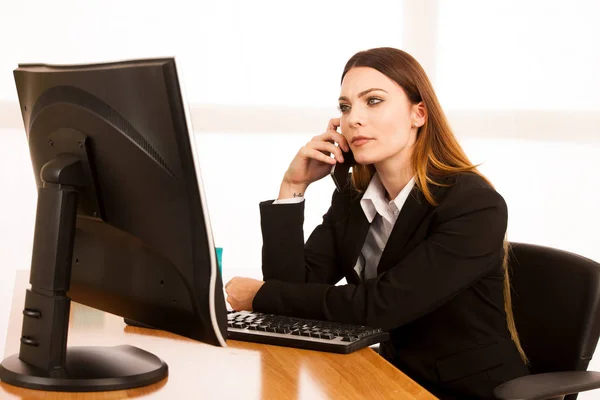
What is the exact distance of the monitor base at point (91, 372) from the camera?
49.6 inches

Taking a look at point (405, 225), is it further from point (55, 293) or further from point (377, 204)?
point (55, 293)

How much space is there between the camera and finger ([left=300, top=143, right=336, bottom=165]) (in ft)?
7.29

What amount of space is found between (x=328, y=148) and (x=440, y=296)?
60 centimetres

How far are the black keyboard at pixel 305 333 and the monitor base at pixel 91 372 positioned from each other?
0.26 metres

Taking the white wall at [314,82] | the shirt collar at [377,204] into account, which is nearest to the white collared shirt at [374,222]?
the shirt collar at [377,204]

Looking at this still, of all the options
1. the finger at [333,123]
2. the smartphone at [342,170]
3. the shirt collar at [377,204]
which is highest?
the finger at [333,123]

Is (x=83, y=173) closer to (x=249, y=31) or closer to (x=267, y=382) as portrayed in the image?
(x=267, y=382)

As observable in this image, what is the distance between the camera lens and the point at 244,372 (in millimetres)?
1416

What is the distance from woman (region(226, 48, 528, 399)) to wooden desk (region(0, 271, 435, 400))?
25cm

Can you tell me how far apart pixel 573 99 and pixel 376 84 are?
2137 mm

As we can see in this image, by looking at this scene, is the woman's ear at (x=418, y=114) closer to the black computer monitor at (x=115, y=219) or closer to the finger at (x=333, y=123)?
the finger at (x=333, y=123)

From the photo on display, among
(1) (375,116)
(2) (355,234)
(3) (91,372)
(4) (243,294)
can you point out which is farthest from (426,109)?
(3) (91,372)

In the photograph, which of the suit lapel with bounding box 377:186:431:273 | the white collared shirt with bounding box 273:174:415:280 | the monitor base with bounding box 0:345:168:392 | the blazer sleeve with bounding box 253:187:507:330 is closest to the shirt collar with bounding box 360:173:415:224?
the white collared shirt with bounding box 273:174:415:280

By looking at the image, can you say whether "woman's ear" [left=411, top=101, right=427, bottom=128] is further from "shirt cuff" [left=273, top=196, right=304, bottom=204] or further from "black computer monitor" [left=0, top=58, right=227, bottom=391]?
"black computer monitor" [left=0, top=58, right=227, bottom=391]
